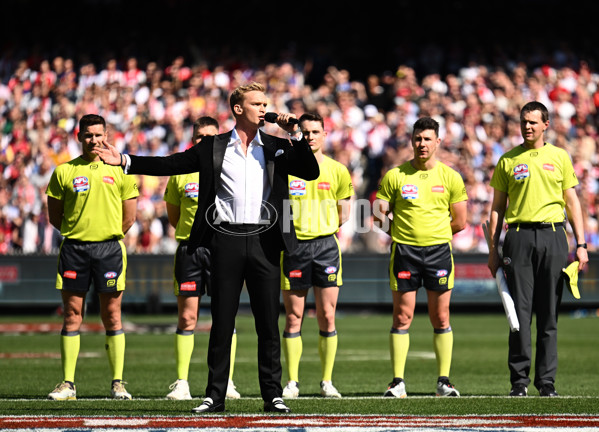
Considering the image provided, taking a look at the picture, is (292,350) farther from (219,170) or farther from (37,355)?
(37,355)

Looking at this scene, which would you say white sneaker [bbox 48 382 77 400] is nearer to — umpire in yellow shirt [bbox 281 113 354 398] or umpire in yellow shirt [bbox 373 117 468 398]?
umpire in yellow shirt [bbox 281 113 354 398]

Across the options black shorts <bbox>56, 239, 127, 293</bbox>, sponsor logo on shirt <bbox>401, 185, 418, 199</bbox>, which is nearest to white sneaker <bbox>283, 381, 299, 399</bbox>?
black shorts <bbox>56, 239, 127, 293</bbox>

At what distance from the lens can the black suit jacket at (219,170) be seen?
7.42 meters

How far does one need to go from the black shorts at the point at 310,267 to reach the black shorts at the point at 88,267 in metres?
1.53

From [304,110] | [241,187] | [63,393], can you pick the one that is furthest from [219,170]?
[304,110]

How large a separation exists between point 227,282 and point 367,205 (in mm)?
14944

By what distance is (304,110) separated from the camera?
2389 centimetres

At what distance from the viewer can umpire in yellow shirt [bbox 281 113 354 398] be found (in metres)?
10.0

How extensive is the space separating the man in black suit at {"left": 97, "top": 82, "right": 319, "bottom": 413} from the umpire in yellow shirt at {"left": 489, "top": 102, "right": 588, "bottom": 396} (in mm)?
2632

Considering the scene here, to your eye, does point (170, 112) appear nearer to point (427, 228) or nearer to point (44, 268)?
point (44, 268)

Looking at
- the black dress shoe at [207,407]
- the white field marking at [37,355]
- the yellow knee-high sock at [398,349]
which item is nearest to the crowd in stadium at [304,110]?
the white field marking at [37,355]

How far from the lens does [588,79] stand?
25.5 metres

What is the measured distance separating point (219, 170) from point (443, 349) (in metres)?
3.30

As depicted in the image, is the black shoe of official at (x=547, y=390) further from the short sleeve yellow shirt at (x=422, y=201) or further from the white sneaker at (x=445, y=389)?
the short sleeve yellow shirt at (x=422, y=201)
